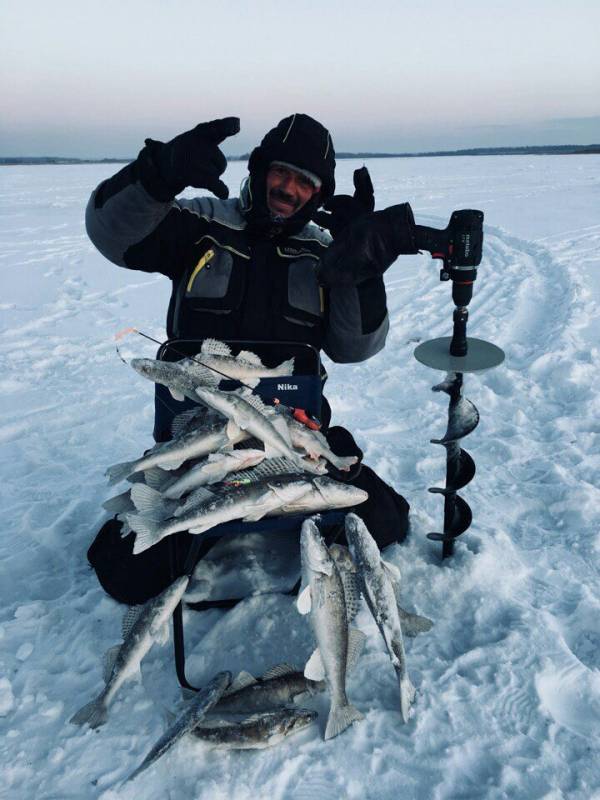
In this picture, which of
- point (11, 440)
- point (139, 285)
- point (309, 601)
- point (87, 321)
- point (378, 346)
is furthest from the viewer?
point (139, 285)

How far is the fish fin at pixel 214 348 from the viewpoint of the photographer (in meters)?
3.30

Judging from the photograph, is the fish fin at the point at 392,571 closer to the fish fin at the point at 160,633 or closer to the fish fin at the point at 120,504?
the fish fin at the point at 160,633

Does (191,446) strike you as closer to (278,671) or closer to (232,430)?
(232,430)

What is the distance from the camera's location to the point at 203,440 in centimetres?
291

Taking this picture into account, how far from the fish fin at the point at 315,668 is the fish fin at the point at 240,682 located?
254 millimetres

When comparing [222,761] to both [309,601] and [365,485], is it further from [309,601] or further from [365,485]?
[365,485]

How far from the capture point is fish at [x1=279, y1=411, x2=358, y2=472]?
3.05m

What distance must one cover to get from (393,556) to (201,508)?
144 cm

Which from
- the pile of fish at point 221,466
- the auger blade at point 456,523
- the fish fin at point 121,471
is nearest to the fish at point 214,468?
the pile of fish at point 221,466

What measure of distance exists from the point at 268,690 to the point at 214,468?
0.96 meters

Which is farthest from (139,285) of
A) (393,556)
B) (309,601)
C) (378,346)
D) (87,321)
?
(309,601)

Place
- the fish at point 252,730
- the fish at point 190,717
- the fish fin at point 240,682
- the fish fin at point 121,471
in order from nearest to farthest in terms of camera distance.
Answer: the fish at point 190,717 → the fish at point 252,730 → the fish fin at point 240,682 → the fish fin at point 121,471

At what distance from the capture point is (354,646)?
263 cm

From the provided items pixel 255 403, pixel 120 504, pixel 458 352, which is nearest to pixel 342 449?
pixel 255 403
